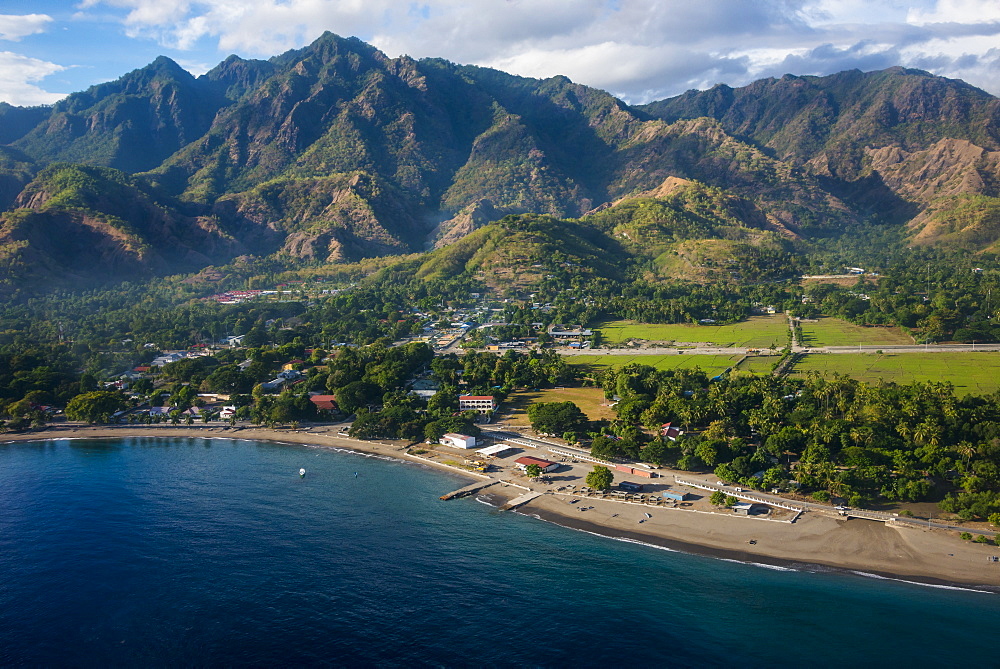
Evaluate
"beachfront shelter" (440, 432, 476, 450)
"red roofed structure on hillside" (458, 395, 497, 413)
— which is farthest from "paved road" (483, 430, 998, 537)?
"red roofed structure on hillside" (458, 395, 497, 413)

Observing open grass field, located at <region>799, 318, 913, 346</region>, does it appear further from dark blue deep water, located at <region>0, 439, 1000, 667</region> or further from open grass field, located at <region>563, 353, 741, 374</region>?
dark blue deep water, located at <region>0, 439, 1000, 667</region>

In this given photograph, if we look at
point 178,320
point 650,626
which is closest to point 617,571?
point 650,626

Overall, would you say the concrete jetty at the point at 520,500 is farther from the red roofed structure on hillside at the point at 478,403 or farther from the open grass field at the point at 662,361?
the open grass field at the point at 662,361

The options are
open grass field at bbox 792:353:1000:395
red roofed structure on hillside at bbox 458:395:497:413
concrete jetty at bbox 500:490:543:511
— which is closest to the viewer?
concrete jetty at bbox 500:490:543:511

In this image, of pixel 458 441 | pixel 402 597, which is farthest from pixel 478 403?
pixel 402 597

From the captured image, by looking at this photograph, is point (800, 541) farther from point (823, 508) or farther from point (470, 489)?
point (470, 489)

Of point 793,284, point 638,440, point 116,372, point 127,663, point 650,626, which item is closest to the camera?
point 127,663

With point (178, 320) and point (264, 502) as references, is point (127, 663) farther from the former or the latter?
point (178, 320)
